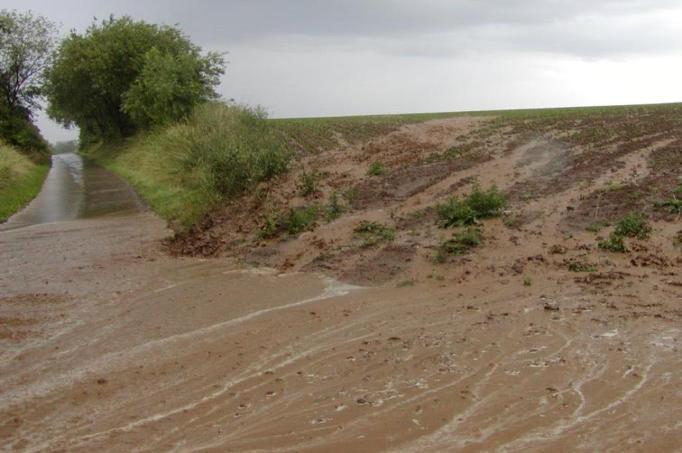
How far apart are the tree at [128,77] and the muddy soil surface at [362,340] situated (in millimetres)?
18590

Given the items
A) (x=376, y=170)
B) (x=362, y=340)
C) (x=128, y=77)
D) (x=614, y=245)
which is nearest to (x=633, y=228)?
(x=614, y=245)

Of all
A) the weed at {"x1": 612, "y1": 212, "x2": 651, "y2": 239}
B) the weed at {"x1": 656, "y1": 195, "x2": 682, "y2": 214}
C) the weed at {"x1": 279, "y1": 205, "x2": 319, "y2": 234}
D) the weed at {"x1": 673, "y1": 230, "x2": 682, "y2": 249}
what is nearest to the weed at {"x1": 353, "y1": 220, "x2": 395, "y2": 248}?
the weed at {"x1": 279, "y1": 205, "x2": 319, "y2": 234}

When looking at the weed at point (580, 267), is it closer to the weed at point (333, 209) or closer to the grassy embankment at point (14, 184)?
the weed at point (333, 209)

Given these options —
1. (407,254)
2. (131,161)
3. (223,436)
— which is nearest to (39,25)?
(131,161)

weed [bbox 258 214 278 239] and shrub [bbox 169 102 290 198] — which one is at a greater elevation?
shrub [bbox 169 102 290 198]

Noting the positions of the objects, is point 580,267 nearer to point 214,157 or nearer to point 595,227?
point 595,227

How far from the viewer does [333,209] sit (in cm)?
1291

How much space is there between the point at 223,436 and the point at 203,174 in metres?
12.9

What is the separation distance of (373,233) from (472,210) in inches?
64.9

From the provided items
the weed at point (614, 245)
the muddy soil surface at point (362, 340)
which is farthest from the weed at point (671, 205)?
the weed at point (614, 245)

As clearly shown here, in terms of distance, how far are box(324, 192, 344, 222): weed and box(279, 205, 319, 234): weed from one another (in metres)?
0.23

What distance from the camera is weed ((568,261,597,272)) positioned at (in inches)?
334

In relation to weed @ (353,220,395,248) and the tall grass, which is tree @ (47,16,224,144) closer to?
the tall grass

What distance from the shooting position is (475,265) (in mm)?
9164
